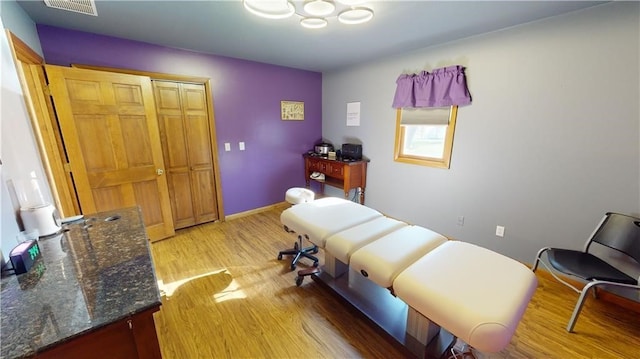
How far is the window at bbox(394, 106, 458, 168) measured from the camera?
109 inches

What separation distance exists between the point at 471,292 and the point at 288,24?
2401 millimetres

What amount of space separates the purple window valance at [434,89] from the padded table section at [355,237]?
1.67m

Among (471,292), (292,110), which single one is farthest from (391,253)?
(292,110)

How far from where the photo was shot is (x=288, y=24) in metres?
2.14

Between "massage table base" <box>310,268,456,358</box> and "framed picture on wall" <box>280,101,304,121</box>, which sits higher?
"framed picture on wall" <box>280,101,304,121</box>

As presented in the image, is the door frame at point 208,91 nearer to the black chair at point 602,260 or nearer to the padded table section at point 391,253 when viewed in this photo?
the padded table section at point 391,253

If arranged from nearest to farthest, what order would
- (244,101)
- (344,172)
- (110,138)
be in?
(110,138), (244,101), (344,172)

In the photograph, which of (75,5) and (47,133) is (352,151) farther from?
(47,133)

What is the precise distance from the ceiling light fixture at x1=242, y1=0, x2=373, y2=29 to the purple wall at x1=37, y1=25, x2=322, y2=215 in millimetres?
1669

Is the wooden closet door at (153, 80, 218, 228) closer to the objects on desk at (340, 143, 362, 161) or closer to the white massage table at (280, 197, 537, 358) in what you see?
the white massage table at (280, 197, 537, 358)

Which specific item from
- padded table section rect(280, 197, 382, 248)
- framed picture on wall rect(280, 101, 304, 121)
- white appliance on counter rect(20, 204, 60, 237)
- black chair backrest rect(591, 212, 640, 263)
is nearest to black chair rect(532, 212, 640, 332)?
black chair backrest rect(591, 212, 640, 263)

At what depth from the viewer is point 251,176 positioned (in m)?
3.72

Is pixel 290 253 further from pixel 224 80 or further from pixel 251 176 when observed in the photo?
pixel 224 80

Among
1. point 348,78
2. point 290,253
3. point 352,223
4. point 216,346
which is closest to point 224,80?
point 348,78
